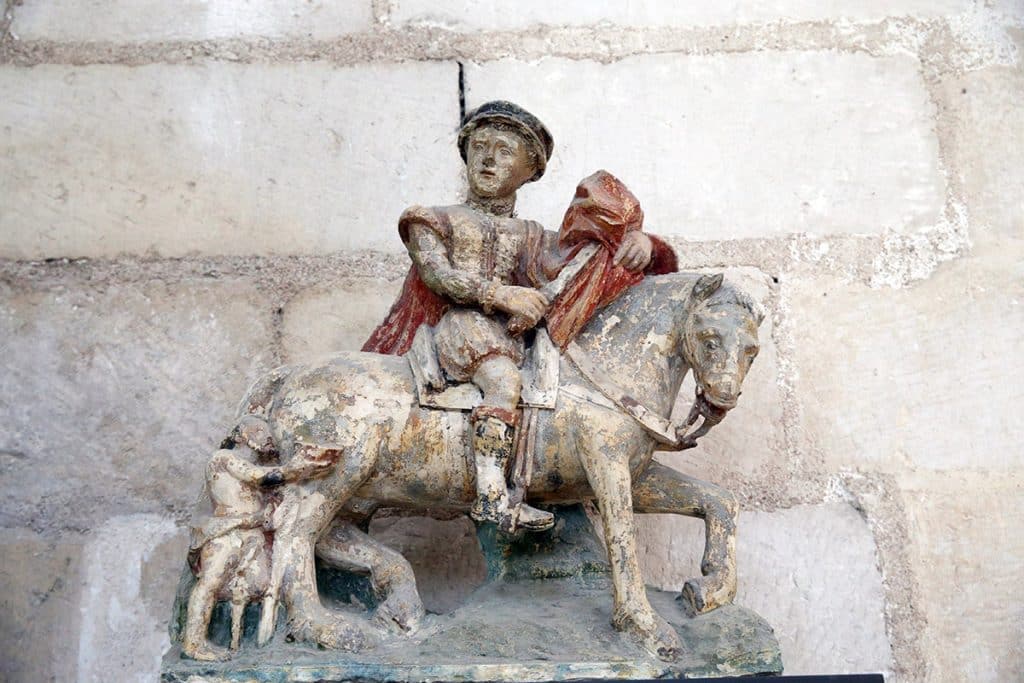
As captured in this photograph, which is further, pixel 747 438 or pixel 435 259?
pixel 747 438

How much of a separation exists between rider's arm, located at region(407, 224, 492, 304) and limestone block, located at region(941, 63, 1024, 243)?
124cm

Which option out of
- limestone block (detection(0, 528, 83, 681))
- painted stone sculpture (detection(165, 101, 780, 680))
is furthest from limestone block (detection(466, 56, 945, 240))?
limestone block (detection(0, 528, 83, 681))

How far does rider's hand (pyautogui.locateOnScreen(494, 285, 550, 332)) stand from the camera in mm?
1909

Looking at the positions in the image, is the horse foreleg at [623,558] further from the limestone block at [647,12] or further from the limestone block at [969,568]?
the limestone block at [647,12]

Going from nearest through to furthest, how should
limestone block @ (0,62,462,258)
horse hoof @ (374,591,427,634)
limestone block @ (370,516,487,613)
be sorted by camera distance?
1. horse hoof @ (374,591,427,634)
2. limestone block @ (370,516,487,613)
3. limestone block @ (0,62,462,258)

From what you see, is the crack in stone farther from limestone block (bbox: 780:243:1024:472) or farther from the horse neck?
the horse neck

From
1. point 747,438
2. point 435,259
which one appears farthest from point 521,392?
point 747,438

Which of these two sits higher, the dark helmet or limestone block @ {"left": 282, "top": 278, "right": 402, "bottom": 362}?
the dark helmet

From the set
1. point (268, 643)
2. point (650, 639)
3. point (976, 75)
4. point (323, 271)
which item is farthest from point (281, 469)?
point (976, 75)

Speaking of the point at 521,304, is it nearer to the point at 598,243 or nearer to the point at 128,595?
the point at 598,243

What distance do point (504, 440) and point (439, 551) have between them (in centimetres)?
54

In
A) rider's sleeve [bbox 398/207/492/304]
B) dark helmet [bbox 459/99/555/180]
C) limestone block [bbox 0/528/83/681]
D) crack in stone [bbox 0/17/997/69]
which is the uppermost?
crack in stone [bbox 0/17/997/69]

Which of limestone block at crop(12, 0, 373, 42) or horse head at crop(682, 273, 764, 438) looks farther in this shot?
limestone block at crop(12, 0, 373, 42)

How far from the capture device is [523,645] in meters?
1.77
